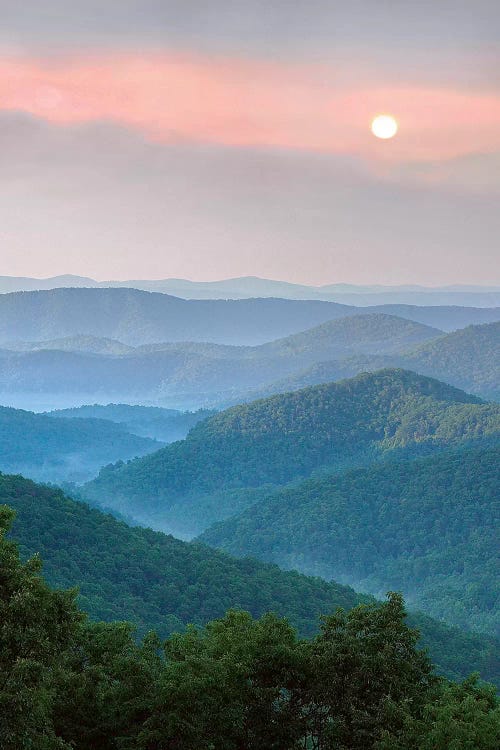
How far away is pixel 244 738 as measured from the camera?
27516 mm

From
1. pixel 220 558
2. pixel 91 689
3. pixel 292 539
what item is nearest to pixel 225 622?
pixel 91 689

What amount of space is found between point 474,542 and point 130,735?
114464mm

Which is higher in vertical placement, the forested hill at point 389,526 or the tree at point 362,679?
the tree at point 362,679

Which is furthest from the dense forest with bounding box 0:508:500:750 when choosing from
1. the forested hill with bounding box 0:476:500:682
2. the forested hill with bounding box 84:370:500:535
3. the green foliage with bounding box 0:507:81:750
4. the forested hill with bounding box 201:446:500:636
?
the forested hill with bounding box 84:370:500:535

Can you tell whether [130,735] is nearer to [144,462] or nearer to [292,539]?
[292,539]

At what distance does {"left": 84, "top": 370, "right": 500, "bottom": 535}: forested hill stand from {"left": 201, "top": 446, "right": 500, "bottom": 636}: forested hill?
23448 mm

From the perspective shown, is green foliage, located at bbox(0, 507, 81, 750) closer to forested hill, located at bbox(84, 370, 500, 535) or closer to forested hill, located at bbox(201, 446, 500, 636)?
forested hill, located at bbox(201, 446, 500, 636)

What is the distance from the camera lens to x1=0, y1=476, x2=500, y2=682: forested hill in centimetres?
7281

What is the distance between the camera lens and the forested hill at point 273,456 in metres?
178

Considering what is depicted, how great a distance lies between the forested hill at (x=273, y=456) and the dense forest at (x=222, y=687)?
14313 centimetres

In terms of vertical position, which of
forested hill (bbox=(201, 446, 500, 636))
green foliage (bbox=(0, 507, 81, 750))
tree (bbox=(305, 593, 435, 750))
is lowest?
forested hill (bbox=(201, 446, 500, 636))

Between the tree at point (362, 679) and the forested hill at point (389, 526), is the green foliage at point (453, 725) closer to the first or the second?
the tree at point (362, 679)

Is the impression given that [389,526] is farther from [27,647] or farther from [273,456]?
[27,647]

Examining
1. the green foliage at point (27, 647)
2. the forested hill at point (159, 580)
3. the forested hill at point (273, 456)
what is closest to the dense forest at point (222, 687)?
the green foliage at point (27, 647)
